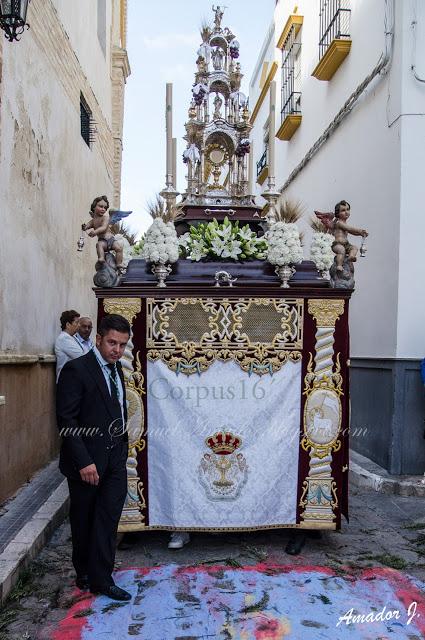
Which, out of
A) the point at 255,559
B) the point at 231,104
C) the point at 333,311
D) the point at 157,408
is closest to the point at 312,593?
the point at 255,559

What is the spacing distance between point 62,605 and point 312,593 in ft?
4.72

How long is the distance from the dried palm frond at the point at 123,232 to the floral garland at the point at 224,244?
0.57 metres

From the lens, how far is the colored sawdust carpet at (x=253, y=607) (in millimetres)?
3367

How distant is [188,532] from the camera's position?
4.80m

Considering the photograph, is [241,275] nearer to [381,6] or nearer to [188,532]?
[188,532]

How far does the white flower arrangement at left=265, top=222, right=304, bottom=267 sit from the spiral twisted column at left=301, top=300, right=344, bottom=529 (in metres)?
0.34

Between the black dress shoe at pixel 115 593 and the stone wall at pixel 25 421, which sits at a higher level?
the stone wall at pixel 25 421

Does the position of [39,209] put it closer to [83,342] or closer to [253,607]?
[83,342]

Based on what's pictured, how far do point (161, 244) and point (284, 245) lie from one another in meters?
0.87

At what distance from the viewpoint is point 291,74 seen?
43.2 feet

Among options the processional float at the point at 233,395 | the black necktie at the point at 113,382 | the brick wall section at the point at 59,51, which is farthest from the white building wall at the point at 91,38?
the black necktie at the point at 113,382

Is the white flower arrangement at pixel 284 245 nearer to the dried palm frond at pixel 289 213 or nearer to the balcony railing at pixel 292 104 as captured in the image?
the dried palm frond at pixel 289 213

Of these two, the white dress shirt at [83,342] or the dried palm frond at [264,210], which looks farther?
the white dress shirt at [83,342]

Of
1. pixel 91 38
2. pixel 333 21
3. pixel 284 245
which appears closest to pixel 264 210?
pixel 284 245
